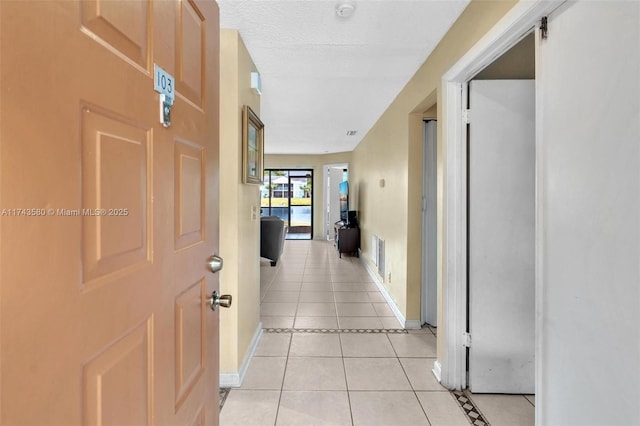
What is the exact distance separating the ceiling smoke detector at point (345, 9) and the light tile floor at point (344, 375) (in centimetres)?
238

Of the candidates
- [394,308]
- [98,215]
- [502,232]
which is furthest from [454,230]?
[98,215]

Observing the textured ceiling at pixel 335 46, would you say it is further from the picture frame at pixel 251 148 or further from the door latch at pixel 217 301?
the door latch at pixel 217 301

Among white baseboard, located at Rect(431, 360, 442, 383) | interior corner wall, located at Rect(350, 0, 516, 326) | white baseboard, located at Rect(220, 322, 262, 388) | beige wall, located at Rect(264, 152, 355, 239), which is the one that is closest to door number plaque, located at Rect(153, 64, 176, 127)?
interior corner wall, located at Rect(350, 0, 516, 326)

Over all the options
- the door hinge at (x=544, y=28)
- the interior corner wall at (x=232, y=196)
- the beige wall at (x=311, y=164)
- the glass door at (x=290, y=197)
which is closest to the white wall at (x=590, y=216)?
the door hinge at (x=544, y=28)

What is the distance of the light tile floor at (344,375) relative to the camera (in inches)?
73.1

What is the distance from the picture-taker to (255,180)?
2.50m

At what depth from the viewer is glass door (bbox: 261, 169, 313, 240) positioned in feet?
29.9

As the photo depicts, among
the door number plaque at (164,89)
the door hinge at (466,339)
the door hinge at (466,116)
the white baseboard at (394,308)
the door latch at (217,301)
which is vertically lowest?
the white baseboard at (394,308)

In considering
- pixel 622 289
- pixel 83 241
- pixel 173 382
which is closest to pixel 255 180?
pixel 173 382

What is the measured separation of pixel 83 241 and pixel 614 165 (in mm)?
1374

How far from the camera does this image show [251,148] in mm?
2402

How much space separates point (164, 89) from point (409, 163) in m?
2.59

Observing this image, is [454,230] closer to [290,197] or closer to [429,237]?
[429,237]

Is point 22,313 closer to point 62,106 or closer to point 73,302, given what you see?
point 73,302
